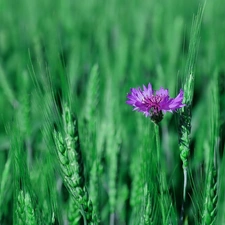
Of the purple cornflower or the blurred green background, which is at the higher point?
the blurred green background

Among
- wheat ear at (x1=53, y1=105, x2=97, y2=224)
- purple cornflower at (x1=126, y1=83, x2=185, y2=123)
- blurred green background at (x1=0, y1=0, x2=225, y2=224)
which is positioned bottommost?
wheat ear at (x1=53, y1=105, x2=97, y2=224)

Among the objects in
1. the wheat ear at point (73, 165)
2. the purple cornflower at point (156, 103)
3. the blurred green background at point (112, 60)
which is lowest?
the wheat ear at point (73, 165)

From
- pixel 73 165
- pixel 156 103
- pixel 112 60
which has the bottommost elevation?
pixel 73 165

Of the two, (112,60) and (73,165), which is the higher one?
(112,60)

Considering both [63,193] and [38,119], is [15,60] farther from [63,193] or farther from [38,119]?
[63,193]

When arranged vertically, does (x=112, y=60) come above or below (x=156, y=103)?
above

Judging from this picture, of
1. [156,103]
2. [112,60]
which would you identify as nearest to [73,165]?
[156,103]

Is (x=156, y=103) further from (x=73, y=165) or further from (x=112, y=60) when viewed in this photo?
(x=112, y=60)

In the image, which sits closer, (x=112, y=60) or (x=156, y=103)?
(x=156, y=103)

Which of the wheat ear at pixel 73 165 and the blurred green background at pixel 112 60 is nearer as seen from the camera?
the wheat ear at pixel 73 165

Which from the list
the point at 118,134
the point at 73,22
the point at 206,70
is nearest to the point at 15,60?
the point at 73,22

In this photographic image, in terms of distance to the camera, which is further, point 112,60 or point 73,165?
point 112,60
